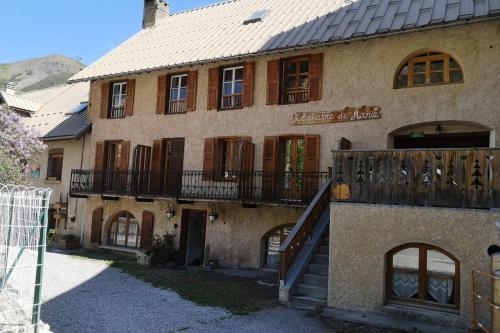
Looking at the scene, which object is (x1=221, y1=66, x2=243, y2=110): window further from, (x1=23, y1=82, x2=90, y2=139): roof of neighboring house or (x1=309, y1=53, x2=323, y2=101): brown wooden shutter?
(x1=23, y1=82, x2=90, y2=139): roof of neighboring house

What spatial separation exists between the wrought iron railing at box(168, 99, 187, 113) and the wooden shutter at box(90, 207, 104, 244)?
197 inches

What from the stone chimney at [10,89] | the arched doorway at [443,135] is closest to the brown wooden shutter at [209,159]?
the arched doorway at [443,135]

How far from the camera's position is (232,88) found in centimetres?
1478

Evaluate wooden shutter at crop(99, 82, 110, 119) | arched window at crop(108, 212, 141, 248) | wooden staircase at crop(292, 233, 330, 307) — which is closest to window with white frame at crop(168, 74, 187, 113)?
wooden shutter at crop(99, 82, 110, 119)

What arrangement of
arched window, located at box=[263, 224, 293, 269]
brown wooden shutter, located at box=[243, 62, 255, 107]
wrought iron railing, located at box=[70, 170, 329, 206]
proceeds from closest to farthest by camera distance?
wrought iron railing, located at box=[70, 170, 329, 206] < arched window, located at box=[263, 224, 293, 269] < brown wooden shutter, located at box=[243, 62, 255, 107]

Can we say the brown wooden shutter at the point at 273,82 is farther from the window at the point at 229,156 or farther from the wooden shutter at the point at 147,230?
the wooden shutter at the point at 147,230

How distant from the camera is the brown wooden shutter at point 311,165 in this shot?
1245cm

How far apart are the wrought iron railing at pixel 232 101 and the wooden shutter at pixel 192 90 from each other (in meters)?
1.14

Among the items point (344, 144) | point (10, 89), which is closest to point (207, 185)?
point (344, 144)

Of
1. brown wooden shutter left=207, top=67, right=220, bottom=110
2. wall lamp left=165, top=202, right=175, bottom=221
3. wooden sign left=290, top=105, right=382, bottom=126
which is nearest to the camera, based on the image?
wooden sign left=290, top=105, right=382, bottom=126

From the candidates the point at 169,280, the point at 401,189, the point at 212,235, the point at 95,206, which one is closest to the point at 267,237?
the point at 212,235

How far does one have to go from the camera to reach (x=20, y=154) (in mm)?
17391

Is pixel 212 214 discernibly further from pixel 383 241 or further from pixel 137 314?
pixel 383 241

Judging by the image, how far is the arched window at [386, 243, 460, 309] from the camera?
802cm
